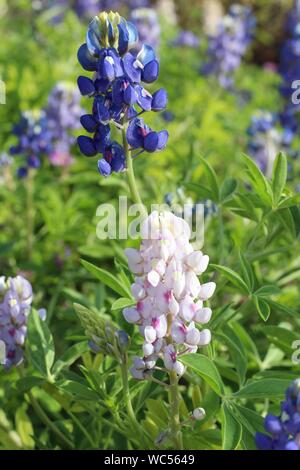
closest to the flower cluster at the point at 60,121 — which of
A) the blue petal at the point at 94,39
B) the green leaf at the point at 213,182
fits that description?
the green leaf at the point at 213,182

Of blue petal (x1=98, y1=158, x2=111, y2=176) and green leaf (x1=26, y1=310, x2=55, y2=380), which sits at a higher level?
blue petal (x1=98, y1=158, x2=111, y2=176)

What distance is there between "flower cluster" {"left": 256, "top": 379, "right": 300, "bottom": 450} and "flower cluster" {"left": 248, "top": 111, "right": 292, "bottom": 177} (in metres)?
2.17

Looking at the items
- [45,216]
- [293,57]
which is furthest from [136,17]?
[45,216]

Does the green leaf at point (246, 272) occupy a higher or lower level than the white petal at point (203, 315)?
higher

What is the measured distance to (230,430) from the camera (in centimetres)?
158

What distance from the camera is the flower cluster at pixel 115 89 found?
5.39 feet

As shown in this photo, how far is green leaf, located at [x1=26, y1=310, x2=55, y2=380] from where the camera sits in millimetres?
1898

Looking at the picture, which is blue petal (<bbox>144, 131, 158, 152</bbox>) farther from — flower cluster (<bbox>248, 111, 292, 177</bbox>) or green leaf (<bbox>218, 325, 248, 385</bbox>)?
flower cluster (<bbox>248, 111, 292, 177</bbox>)

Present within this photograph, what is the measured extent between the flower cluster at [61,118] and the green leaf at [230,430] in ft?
7.18

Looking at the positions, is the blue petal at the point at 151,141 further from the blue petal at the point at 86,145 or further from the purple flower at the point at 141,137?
the blue petal at the point at 86,145

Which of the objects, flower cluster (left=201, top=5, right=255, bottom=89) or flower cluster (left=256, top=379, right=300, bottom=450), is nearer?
flower cluster (left=256, top=379, right=300, bottom=450)

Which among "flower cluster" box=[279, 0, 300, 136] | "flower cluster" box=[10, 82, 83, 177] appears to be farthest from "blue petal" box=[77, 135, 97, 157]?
"flower cluster" box=[279, 0, 300, 136]

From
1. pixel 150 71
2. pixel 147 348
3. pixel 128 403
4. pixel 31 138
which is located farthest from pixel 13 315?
pixel 31 138

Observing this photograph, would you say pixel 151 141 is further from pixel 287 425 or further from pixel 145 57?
pixel 287 425
